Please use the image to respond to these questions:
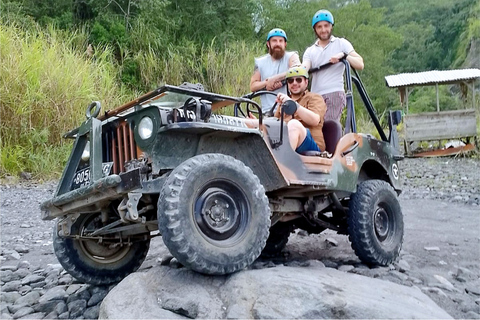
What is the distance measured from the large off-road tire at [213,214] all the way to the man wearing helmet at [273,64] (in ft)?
6.22

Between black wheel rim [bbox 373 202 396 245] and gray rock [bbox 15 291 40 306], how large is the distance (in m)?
2.80

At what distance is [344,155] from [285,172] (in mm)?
843

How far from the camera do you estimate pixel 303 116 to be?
4023mm

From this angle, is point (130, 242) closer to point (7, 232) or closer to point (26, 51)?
point (7, 232)

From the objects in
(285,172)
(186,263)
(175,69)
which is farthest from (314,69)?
(175,69)

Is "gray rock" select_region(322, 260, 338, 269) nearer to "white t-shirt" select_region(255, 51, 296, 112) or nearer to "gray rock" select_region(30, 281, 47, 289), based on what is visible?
"white t-shirt" select_region(255, 51, 296, 112)

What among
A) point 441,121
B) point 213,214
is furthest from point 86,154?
point 441,121

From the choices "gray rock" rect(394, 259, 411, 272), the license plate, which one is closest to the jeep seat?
"gray rock" rect(394, 259, 411, 272)

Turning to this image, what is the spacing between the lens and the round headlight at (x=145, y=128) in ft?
10.1

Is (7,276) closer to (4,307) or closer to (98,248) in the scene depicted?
(4,307)

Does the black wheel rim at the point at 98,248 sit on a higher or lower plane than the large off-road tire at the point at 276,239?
higher

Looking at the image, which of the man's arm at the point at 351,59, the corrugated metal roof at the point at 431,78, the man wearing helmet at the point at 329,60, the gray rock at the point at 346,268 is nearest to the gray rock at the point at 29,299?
the gray rock at the point at 346,268

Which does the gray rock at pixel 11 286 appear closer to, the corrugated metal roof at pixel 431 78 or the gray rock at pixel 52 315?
the gray rock at pixel 52 315

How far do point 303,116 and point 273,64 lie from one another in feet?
A: 3.85
